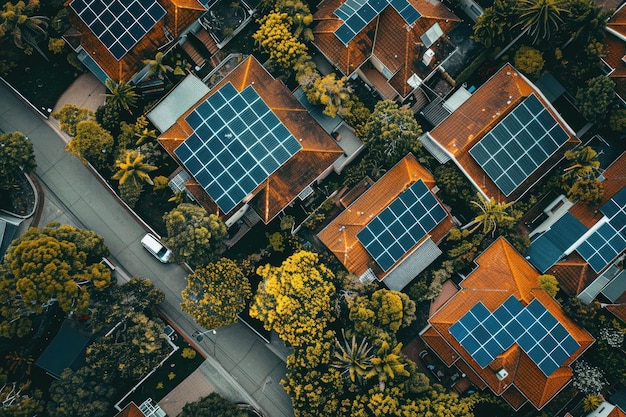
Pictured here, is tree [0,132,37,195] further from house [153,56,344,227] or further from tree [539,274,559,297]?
tree [539,274,559,297]

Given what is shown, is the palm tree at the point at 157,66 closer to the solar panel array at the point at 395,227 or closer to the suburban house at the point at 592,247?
the solar panel array at the point at 395,227

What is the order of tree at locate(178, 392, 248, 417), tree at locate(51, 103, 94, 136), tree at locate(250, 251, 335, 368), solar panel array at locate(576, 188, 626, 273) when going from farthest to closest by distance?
tree at locate(51, 103, 94, 136) < solar panel array at locate(576, 188, 626, 273) < tree at locate(178, 392, 248, 417) < tree at locate(250, 251, 335, 368)

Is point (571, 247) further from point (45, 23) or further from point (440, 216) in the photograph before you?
point (45, 23)

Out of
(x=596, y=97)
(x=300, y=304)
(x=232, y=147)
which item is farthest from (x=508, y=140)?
(x=232, y=147)

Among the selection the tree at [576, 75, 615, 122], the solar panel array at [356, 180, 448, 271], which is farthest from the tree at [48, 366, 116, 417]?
the tree at [576, 75, 615, 122]

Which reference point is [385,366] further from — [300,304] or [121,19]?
[121,19]

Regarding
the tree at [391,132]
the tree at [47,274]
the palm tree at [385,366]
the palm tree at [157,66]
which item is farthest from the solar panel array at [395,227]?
the palm tree at [157,66]
